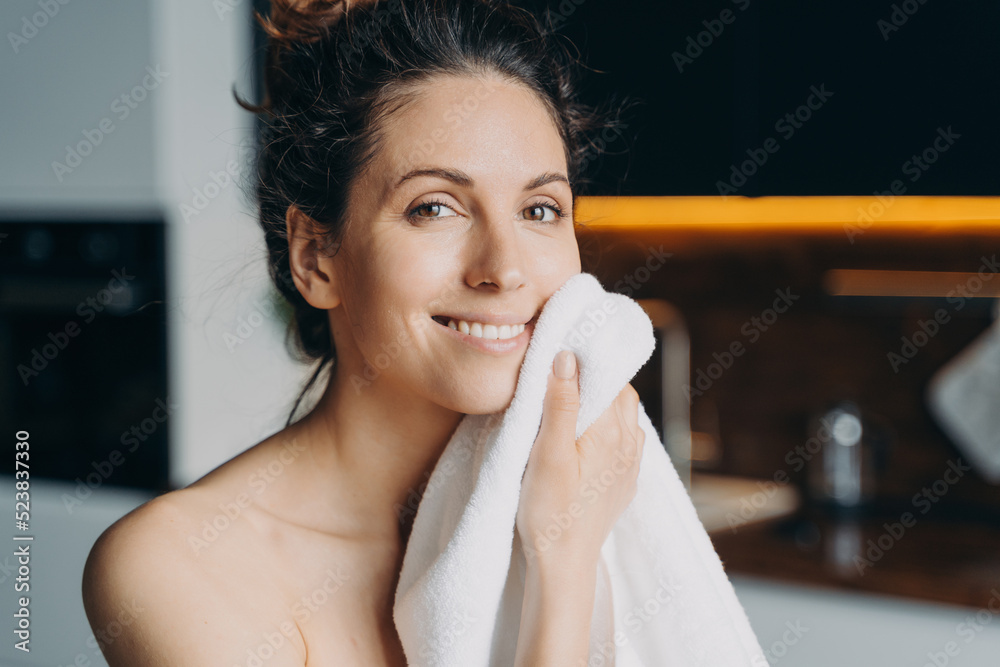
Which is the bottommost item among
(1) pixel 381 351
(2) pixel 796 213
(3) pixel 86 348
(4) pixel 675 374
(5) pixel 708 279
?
(3) pixel 86 348

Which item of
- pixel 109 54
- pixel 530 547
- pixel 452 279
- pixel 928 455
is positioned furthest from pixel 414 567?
pixel 109 54

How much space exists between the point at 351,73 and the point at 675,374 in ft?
5.88

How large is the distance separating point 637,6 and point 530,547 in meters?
1.40

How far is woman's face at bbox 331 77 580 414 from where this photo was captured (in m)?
0.88

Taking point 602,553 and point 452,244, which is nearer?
point 452,244

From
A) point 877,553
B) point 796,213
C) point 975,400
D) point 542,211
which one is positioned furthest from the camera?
point 975,400

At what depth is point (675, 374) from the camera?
2570mm

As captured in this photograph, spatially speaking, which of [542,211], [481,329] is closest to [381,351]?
[481,329]

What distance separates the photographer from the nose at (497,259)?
86cm

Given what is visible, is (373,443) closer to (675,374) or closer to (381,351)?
(381,351)

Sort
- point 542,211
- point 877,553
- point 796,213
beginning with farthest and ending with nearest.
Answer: point 796,213 → point 877,553 → point 542,211

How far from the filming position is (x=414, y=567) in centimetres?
92

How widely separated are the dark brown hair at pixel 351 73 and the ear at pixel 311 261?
0.01 m

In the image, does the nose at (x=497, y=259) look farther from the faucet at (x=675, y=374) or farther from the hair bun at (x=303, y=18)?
the faucet at (x=675, y=374)
